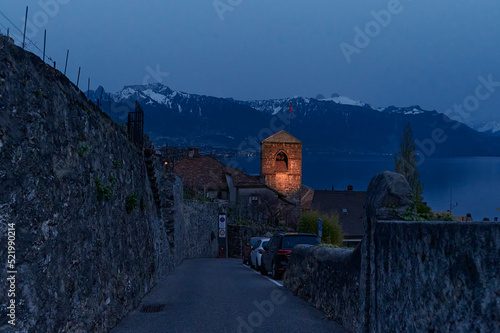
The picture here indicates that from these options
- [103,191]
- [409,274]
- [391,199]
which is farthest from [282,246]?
[409,274]

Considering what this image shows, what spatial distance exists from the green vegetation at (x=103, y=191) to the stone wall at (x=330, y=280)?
4.57 metres

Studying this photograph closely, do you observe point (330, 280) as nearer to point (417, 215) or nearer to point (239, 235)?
point (417, 215)

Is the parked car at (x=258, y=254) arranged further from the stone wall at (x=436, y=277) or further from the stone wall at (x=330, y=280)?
the stone wall at (x=436, y=277)

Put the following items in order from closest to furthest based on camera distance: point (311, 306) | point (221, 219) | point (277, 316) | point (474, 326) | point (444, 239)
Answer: point (474, 326) → point (444, 239) → point (277, 316) → point (311, 306) → point (221, 219)

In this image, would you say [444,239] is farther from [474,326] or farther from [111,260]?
[111,260]

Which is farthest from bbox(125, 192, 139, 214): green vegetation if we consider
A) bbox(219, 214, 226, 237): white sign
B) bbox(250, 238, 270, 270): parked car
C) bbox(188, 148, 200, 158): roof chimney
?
bbox(188, 148, 200, 158): roof chimney

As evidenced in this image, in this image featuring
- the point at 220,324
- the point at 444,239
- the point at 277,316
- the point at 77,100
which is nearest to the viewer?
the point at 444,239

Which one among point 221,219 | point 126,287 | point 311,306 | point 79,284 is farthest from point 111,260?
point 221,219

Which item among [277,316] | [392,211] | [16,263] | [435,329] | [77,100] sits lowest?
[277,316]

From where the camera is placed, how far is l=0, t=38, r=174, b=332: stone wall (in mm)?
6082

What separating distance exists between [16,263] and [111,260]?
4.83 metres

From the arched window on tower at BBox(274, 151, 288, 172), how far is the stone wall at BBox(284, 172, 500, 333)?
259ft

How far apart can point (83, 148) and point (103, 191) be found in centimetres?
144

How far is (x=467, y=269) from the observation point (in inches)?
210
